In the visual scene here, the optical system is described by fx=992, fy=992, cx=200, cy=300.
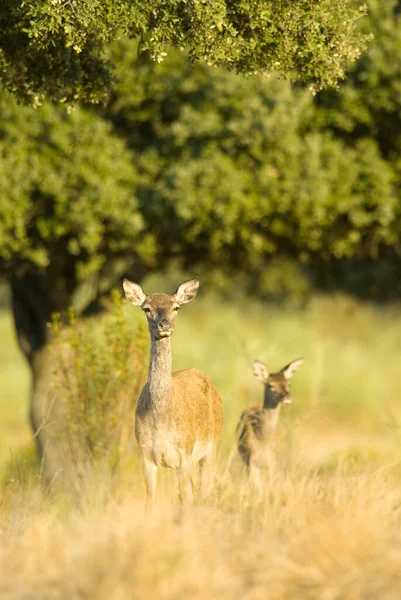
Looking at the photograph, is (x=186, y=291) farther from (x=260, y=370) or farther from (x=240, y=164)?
(x=240, y=164)

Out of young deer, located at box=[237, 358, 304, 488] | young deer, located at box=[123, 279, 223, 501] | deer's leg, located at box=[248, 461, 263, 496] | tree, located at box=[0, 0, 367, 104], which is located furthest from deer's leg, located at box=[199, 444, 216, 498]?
tree, located at box=[0, 0, 367, 104]

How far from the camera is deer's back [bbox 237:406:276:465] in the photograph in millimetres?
11273

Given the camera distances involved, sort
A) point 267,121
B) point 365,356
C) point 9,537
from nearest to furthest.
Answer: point 9,537 < point 267,121 < point 365,356

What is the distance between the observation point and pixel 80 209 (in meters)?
15.7

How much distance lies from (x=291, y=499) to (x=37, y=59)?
5.05 metres

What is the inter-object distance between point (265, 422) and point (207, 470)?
6.94ft

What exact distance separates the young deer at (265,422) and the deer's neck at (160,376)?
2.54m

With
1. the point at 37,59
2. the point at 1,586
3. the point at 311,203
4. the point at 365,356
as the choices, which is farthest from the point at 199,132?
the point at 365,356

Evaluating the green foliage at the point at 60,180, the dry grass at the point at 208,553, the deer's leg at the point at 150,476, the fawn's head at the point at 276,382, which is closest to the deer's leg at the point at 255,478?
the fawn's head at the point at 276,382

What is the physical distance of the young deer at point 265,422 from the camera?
11.1m

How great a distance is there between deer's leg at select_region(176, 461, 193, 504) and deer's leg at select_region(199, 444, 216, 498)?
0.20m

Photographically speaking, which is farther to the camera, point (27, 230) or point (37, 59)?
point (27, 230)

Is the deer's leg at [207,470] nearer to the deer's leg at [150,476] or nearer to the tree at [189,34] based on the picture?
the deer's leg at [150,476]

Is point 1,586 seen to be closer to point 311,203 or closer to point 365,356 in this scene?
point 311,203
